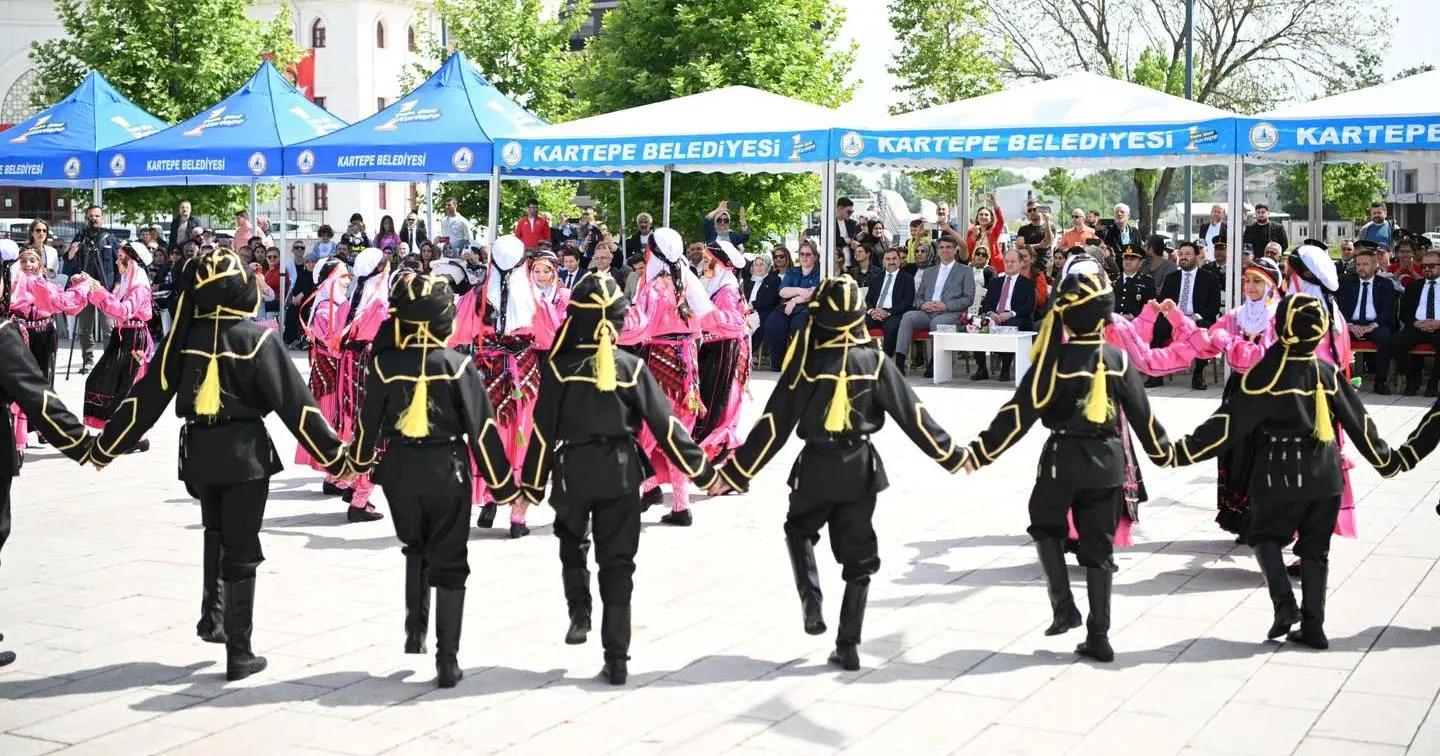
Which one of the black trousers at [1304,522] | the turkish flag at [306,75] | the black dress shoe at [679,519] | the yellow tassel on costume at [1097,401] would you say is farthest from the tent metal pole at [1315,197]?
the turkish flag at [306,75]

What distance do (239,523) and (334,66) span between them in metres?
62.6

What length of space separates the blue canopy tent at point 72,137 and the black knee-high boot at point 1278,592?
2167 centimetres

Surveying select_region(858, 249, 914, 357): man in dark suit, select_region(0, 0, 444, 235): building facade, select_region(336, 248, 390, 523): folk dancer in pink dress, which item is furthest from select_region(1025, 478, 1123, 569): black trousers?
select_region(0, 0, 444, 235): building facade

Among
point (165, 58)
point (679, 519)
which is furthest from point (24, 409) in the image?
point (165, 58)

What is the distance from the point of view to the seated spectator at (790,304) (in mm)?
19672

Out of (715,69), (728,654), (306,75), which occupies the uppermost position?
(306,75)

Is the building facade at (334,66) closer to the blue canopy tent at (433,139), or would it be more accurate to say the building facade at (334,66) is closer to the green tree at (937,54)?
the green tree at (937,54)

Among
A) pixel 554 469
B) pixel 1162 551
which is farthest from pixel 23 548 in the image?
pixel 1162 551

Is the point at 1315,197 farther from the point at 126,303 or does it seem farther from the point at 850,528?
the point at 850,528

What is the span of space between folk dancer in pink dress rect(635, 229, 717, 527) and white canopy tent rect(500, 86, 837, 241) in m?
8.46

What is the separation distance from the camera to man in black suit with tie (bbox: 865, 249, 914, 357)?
19.1m

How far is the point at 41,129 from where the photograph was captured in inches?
1032

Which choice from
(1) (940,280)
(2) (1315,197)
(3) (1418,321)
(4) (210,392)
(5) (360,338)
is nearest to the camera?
(4) (210,392)

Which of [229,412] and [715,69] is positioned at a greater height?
[715,69]
